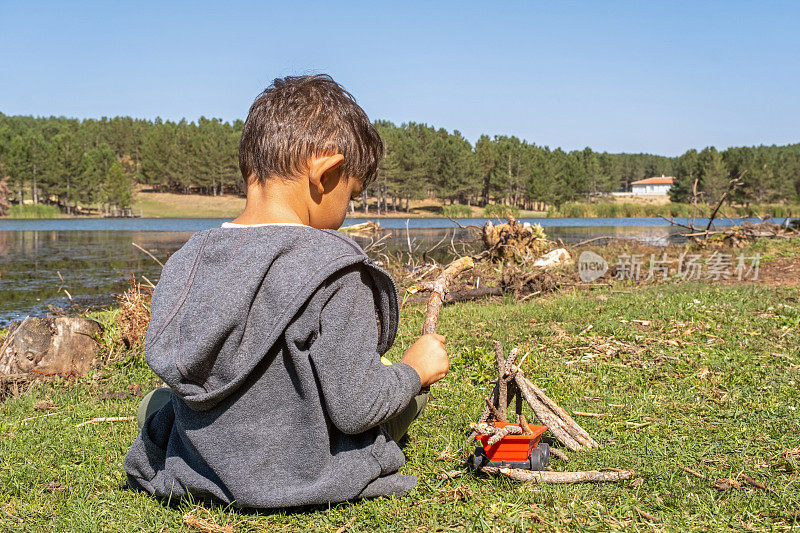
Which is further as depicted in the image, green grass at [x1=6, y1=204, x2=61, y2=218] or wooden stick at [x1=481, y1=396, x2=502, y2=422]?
green grass at [x1=6, y1=204, x2=61, y2=218]

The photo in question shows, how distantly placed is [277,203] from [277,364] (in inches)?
21.8

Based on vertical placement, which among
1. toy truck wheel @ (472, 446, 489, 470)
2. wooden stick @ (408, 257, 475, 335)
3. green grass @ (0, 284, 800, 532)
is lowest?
green grass @ (0, 284, 800, 532)

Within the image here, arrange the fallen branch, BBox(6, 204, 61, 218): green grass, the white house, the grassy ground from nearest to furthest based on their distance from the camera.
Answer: the fallen branch < BBox(6, 204, 61, 218): green grass < the grassy ground < the white house

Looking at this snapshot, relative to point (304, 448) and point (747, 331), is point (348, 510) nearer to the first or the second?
point (304, 448)

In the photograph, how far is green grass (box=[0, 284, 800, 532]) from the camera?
244 cm

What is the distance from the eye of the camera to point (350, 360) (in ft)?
6.58

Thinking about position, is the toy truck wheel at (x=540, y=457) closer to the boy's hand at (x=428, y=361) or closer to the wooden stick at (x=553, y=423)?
the wooden stick at (x=553, y=423)

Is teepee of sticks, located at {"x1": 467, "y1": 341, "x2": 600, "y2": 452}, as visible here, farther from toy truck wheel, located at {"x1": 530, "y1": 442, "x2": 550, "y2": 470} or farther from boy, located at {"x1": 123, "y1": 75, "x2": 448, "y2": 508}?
boy, located at {"x1": 123, "y1": 75, "x2": 448, "y2": 508}

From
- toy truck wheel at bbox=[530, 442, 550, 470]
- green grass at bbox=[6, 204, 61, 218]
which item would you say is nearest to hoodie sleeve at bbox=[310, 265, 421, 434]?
toy truck wheel at bbox=[530, 442, 550, 470]

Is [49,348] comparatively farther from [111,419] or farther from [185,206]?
[185,206]

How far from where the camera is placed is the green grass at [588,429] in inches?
96.0

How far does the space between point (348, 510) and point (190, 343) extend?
0.95 meters

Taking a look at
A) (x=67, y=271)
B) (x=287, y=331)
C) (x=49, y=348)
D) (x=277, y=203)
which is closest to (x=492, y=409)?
(x=287, y=331)

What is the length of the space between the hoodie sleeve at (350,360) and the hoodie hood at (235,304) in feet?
0.27
